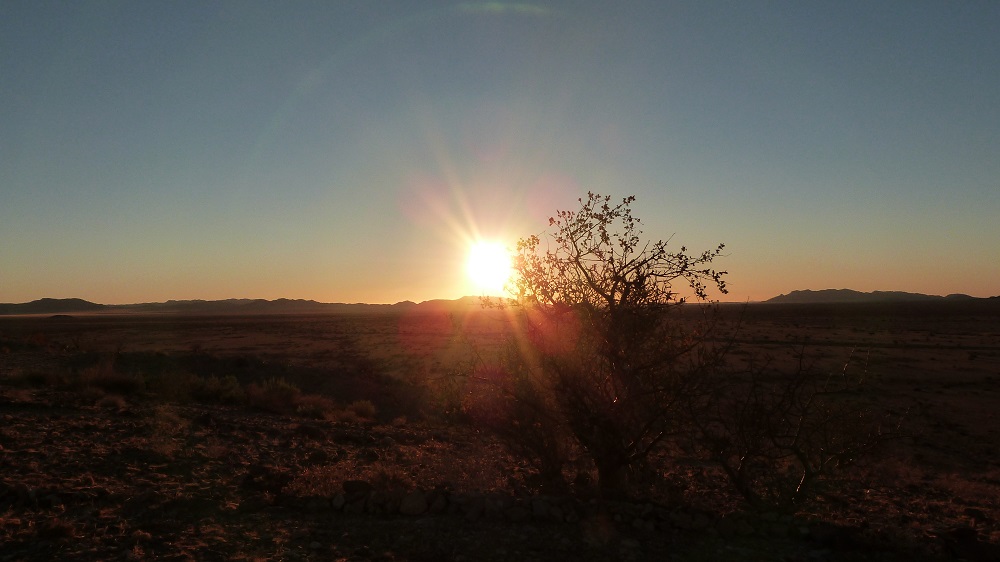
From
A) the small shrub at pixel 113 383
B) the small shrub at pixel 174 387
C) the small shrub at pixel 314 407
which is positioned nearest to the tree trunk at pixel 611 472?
the small shrub at pixel 314 407

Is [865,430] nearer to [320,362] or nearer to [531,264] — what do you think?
[531,264]

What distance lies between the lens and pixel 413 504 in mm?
7418

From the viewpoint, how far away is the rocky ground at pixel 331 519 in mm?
6270

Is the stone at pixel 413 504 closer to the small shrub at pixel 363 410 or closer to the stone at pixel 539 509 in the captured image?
the stone at pixel 539 509

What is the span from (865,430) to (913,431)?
1057 cm

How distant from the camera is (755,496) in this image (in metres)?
8.07

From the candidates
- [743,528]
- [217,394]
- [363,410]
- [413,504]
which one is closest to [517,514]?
[413,504]

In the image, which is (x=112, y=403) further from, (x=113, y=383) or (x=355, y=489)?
(x=355, y=489)

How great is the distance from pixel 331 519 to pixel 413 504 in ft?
3.12

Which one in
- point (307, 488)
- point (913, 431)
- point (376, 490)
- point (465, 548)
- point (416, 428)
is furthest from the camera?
point (913, 431)

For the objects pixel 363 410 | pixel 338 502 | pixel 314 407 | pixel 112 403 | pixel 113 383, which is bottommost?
pixel 363 410

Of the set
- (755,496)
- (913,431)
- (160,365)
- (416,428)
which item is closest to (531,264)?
(755,496)

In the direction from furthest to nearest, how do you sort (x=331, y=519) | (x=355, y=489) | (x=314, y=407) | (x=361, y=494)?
(x=314, y=407)
(x=355, y=489)
(x=361, y=494)
(x=331, y=519)

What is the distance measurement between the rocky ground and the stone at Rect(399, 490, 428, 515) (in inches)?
0.6
